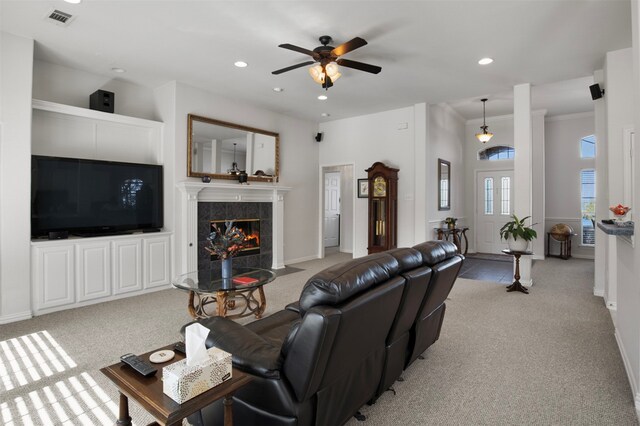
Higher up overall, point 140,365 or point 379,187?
point 379,187

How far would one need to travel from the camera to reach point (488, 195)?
27.9ft

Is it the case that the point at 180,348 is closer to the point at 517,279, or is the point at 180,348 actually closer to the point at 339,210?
the point at 517,279

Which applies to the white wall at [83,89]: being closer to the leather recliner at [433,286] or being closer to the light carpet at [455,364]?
the light carpet at [455,364]

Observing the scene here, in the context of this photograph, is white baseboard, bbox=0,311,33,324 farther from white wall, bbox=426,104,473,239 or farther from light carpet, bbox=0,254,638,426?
white wall, bbox=426,104,473,239

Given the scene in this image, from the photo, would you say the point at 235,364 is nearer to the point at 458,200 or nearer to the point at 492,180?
the point at 458,200

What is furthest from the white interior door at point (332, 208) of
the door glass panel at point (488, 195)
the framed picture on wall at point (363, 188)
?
the door glass panel at point (488, 195)

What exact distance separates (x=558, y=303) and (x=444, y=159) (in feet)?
12.4

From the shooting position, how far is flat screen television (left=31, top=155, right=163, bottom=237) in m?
4.01

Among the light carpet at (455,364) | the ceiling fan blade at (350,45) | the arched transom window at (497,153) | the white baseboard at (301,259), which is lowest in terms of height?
the light carpet at (455,364)

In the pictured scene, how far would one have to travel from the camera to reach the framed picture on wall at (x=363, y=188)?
713 centimetres

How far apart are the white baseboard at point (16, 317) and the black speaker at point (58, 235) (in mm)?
836

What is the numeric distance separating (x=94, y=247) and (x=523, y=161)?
5940 mm

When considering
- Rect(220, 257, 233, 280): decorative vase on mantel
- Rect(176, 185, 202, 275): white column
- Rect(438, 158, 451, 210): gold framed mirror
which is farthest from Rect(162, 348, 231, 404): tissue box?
Rect(438, 158, 451, 210): gold framed mirror

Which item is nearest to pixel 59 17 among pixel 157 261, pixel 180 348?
pixel 157 261
